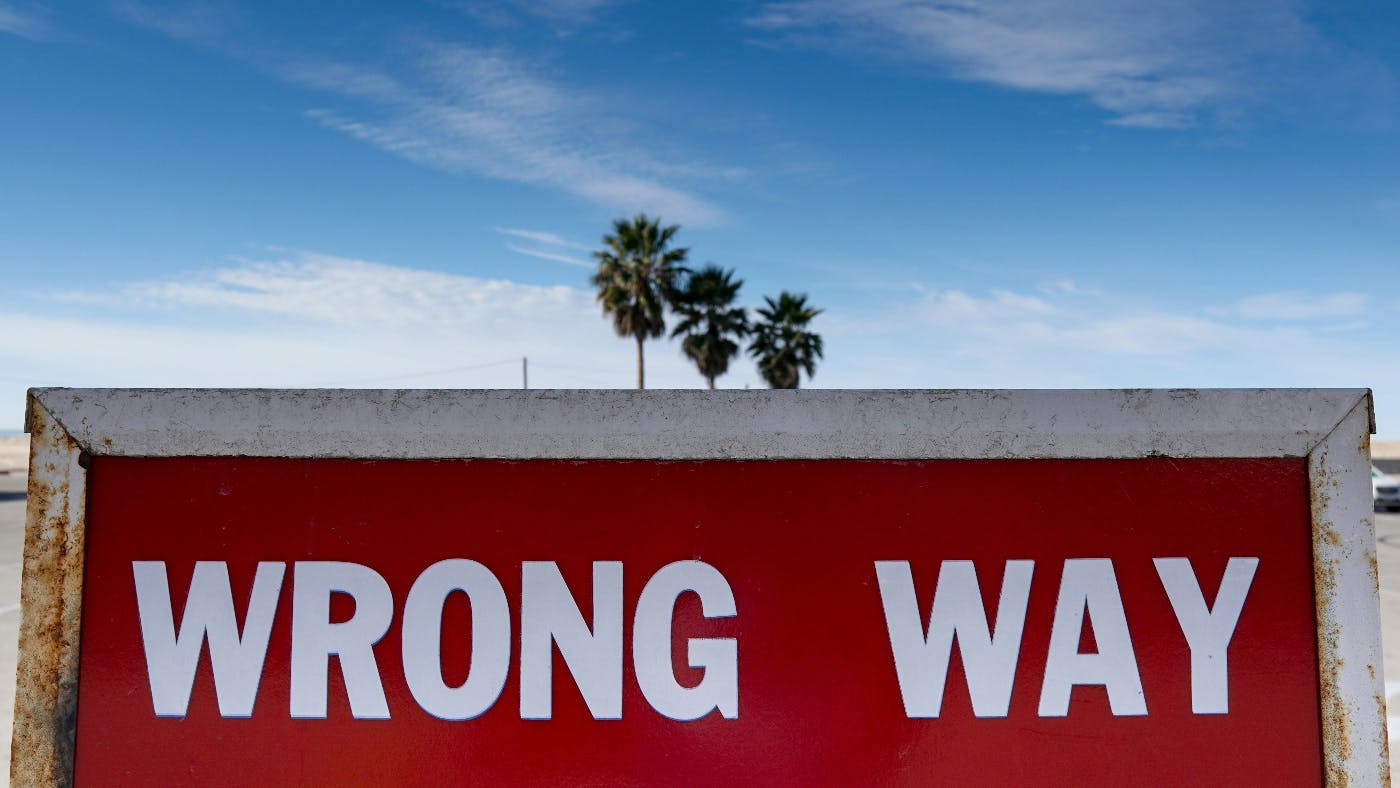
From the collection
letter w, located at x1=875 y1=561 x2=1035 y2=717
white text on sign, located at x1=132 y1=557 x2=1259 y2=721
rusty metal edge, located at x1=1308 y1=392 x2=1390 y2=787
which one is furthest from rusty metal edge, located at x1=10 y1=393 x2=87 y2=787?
rusty metal edge, located at x1=1308 y1=392 x2=1390 y2=787

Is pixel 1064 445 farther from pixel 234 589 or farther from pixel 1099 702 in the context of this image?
pixel 234 589

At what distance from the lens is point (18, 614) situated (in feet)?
26.2

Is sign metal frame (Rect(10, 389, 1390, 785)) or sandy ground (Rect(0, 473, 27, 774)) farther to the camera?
sandy ground (Rect(0, 473, 27, 774))

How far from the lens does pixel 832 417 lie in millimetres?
1684

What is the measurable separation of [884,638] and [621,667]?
18.6 inches

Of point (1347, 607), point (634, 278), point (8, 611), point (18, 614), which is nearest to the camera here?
point (1347, 607)

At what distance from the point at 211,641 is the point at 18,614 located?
323 inches

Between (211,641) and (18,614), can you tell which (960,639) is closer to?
(211,641)

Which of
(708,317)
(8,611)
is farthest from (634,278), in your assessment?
(8,611)

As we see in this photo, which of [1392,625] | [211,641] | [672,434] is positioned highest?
[672,434]

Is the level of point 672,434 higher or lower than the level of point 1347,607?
higher

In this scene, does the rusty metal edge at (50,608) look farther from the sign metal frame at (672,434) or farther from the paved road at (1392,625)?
the paved road at (1392,625)

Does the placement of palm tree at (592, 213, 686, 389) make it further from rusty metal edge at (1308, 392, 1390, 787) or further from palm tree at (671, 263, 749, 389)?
rusty metal edge at (1308, 392, 1390, 787)

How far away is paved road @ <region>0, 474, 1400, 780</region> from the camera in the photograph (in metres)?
5.26
